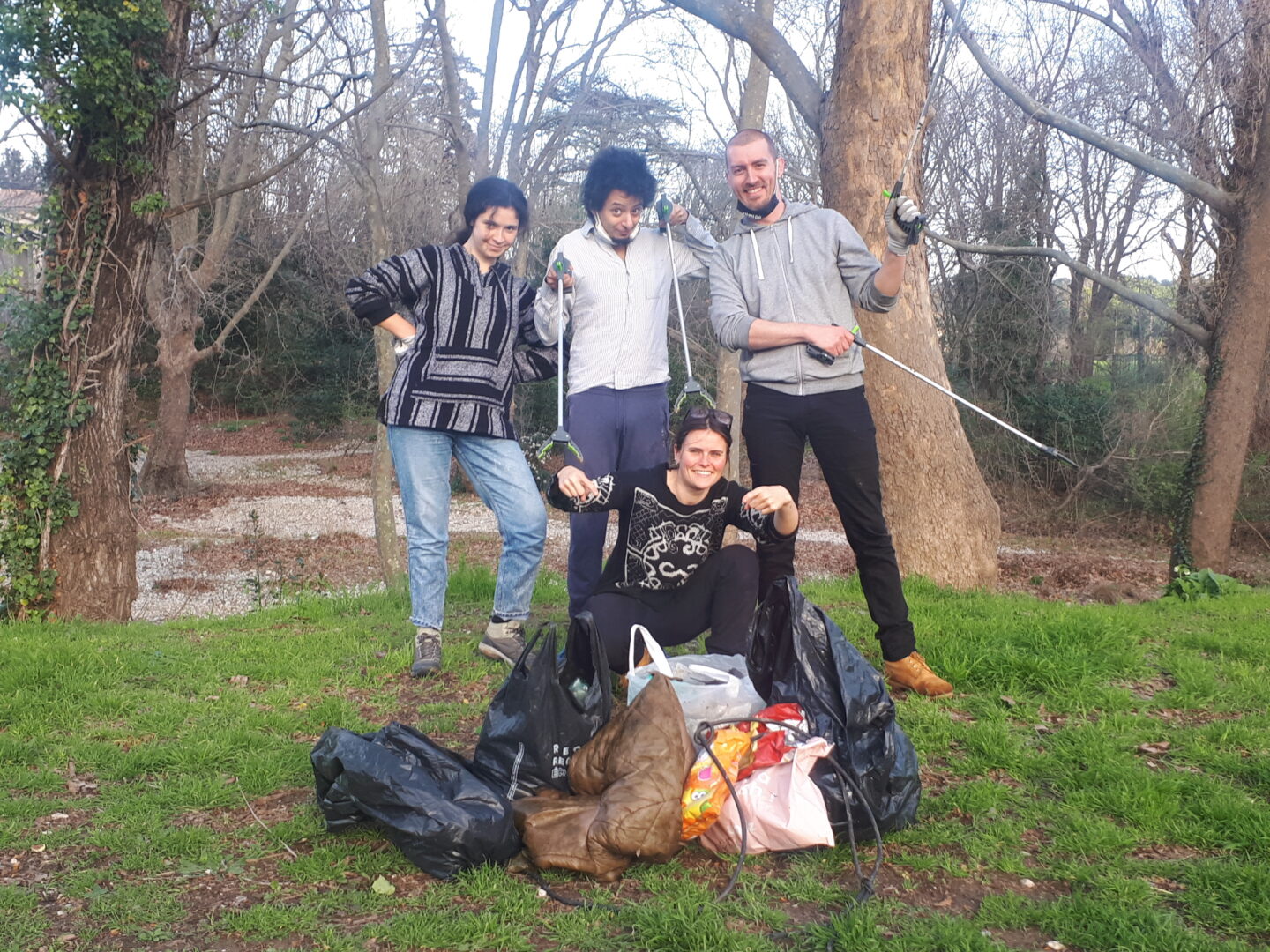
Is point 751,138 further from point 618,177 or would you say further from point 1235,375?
point 1235,375

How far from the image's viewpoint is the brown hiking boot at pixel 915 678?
12.6ft

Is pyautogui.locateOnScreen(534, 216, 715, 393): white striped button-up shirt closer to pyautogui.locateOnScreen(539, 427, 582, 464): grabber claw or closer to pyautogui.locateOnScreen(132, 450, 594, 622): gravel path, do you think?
pyautogui.locateOnScreen(539, 427, 582, 464): grabber claw

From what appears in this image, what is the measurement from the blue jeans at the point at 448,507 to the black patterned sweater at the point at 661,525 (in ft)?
2.23

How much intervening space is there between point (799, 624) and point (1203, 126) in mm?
8491

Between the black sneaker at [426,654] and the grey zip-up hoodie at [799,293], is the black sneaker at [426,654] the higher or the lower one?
the lower one

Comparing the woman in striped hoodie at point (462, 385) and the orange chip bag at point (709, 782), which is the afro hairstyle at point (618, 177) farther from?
the orange chip bag at point (709, 782)

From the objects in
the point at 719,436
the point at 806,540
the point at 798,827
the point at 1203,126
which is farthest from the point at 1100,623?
the point at 806,540

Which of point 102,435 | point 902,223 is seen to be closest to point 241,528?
point 102,435

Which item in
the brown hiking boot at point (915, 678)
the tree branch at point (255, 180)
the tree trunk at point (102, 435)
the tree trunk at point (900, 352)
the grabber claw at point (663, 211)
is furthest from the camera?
the tree branch at point (255, 180)

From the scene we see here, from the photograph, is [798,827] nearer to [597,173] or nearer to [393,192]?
[597,173]

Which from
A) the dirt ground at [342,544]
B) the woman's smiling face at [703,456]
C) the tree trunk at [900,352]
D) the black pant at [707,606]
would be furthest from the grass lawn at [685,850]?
the dirt ground at [342,544]

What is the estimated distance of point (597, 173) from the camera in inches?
155

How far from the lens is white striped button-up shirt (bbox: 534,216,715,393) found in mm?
4031

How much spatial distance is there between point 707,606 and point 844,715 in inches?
36.9
